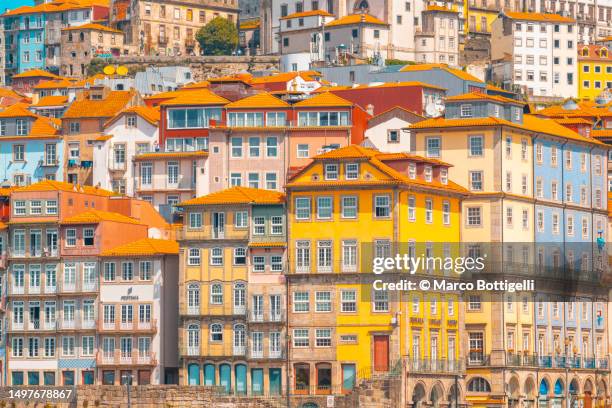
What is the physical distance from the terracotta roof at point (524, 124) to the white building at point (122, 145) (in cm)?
1977

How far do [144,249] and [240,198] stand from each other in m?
6.31

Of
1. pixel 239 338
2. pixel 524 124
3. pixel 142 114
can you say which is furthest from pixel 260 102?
pixel 239 338

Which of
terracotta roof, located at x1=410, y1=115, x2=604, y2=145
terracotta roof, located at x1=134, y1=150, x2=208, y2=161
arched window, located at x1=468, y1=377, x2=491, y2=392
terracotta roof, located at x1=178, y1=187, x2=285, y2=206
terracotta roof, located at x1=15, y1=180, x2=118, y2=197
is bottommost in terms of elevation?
arched window, located at x1=468, y1=377, x2=491, y2=392

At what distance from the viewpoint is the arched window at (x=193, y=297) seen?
112438 mm

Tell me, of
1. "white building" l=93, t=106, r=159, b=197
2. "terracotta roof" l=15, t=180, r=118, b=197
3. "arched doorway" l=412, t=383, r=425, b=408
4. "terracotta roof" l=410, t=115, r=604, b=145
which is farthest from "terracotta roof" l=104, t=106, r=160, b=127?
"arched doorway" l=412, t=383, r=425, b=408

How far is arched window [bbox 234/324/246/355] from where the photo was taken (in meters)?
112

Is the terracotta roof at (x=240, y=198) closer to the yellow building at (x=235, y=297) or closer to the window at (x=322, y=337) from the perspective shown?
the yellow building at (x=235, y=297)

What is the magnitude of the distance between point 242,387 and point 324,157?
12.2m

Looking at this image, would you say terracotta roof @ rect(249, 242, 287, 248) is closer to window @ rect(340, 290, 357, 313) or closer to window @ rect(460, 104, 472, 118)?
window @ rect(340, 290, 357, 313)

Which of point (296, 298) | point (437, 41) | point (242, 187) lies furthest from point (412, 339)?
point (437, 41)

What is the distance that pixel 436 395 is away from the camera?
4382 inches

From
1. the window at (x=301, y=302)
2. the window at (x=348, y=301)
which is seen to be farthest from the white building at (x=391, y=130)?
the window at (x=348, y=301)

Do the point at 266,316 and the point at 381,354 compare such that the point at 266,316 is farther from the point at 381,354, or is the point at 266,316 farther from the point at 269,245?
the point at 381,354

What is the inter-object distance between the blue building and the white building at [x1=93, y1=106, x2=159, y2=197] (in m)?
5.26
